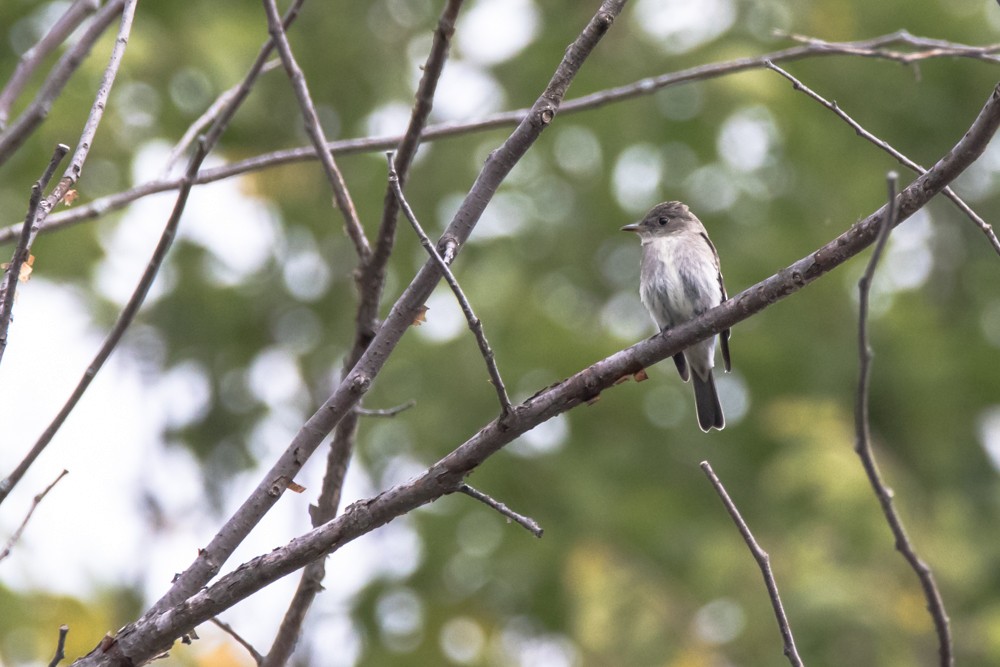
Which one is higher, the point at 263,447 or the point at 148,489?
the point at 263,447

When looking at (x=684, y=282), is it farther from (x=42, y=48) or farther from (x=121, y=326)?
(x=121, y=326)

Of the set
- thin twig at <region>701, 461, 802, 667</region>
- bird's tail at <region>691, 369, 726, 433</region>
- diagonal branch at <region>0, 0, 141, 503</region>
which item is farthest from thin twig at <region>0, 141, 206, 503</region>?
bird's tail at <region>691, 369, 726, 433</region>

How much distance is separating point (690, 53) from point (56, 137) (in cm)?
410

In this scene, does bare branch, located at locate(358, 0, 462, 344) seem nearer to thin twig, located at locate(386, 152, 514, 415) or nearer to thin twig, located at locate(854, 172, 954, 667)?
thin twig, located at locate(386, 152, 514, 415)

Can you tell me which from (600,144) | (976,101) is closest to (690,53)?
(600,144)

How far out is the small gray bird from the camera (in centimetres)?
500

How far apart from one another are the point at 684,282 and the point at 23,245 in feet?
11.1

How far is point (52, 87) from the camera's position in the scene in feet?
8.59

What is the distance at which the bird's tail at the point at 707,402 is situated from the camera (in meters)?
5.48

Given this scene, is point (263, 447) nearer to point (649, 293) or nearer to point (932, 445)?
point (649, 293)

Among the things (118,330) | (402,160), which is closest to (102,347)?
(118,330)

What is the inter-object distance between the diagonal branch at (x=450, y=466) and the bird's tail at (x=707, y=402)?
311cm

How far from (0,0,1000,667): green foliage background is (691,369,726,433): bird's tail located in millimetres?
1393

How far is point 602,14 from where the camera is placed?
2.35 metres
